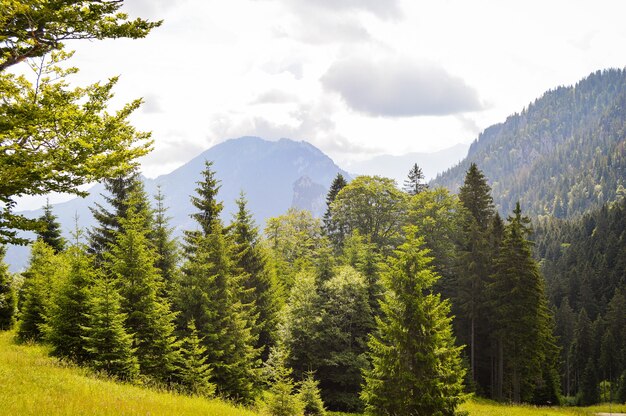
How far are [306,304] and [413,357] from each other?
15.1 meters

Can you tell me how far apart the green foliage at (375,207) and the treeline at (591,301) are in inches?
1796

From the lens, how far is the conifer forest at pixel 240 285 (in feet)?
33.8

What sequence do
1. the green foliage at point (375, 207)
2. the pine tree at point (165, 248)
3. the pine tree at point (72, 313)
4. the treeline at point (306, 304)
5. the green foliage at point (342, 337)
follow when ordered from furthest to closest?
the green foliage at point (375, 207) < the green foliage at point (342, 337) < the pine tree at point (165, 248) < the treeline at point (306, 304) < the pine tree at point (72, 313)

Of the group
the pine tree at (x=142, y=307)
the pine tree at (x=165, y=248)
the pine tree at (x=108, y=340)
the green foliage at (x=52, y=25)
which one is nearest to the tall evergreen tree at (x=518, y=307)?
the pine tree at (x=165, y=248)

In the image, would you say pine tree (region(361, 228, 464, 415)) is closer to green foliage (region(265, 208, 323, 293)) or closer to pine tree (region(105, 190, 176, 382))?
pine tree (region(105, 190, 176, 382))

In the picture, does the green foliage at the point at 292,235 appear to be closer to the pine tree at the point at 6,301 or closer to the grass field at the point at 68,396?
the pine tree at the point at 6,301

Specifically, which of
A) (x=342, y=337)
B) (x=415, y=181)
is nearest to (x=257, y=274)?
(x=342, y=337)

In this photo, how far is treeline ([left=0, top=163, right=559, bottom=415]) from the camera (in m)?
20.3

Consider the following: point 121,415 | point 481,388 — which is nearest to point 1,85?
point 121,415

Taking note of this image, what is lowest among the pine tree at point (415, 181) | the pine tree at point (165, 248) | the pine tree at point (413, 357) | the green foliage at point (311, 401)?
the green foliage at point (311, 401)

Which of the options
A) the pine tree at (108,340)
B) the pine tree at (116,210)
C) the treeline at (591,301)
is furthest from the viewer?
the treeline at (591,301)

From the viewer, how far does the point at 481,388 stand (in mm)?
44656

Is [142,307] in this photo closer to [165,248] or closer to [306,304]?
[165,248]

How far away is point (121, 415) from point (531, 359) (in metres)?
37.9
